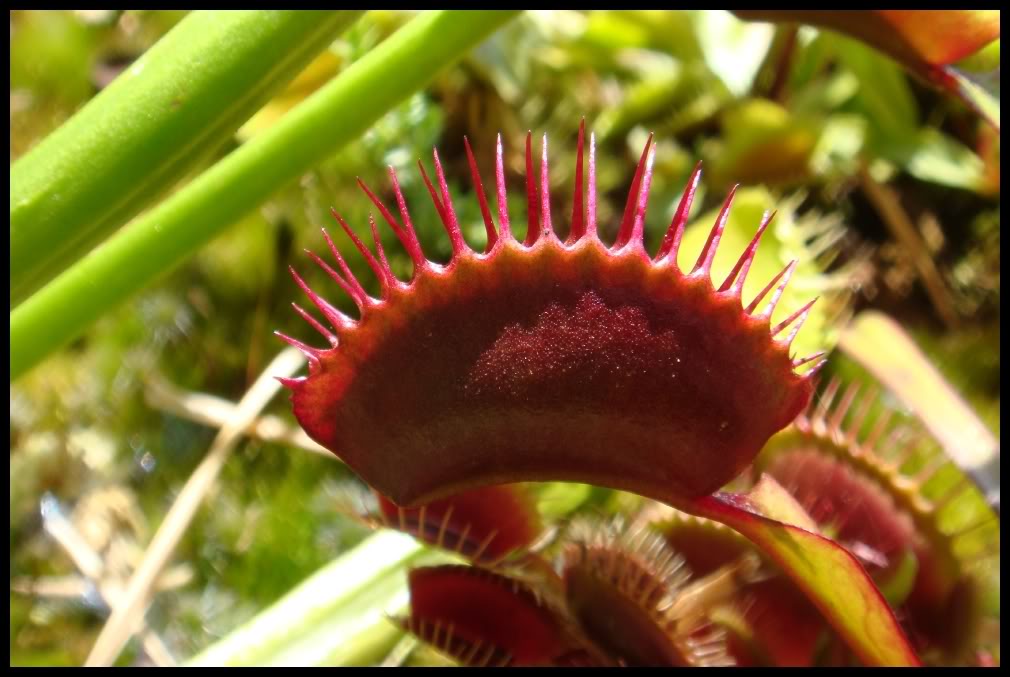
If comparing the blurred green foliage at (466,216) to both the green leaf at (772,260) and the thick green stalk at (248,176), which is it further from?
the thick green stalk at (248,176)

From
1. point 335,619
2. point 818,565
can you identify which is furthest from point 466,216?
point 818,565

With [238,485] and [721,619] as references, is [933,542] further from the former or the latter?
[238,485]

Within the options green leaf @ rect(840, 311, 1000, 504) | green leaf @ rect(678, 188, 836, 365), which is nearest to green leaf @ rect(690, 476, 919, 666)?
green leaf @ rect(840, 311, 1000, 504)

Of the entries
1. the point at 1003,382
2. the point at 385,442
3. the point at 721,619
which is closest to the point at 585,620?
the point at 721,619

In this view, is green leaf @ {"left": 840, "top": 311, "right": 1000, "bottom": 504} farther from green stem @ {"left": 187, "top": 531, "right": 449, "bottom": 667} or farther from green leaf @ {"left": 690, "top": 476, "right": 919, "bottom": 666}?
green stem @ {"left": 187, "top": 531, "right": 449, "bottom": 667}

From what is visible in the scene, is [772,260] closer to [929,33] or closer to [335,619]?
[929,33]

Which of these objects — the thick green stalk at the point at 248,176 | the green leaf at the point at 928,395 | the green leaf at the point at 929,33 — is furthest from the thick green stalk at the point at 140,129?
the green leaf at the point at 928,395
